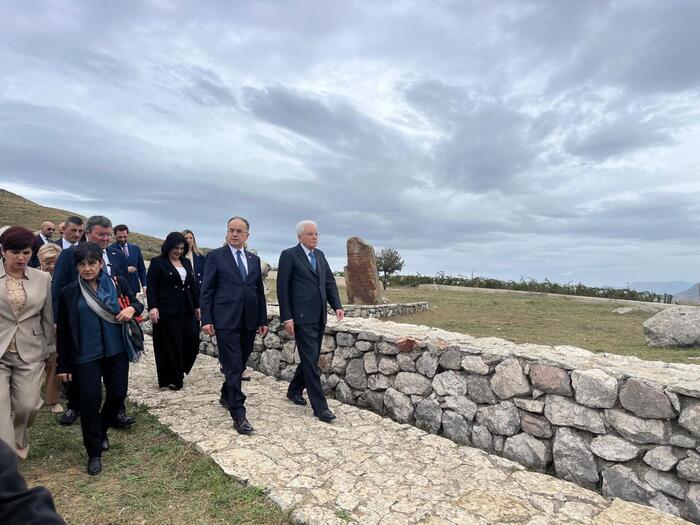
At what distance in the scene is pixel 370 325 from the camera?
5906 millimetres

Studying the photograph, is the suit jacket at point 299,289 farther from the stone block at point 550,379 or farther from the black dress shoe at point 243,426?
the stone block at point 550,379

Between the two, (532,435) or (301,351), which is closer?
(532,435)

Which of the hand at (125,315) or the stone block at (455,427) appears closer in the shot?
the hand at (125,315)

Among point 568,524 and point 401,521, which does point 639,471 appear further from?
point 401,521

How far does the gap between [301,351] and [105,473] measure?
1.94m

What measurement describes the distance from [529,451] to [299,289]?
8.31ft

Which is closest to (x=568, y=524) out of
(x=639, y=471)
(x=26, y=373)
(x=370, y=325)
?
(x=639, y=471)

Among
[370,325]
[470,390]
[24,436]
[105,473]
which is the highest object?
[370,325]

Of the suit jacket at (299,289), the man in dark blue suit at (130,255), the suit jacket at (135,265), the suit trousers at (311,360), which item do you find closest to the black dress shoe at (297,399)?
the suit trousers at (311,360)

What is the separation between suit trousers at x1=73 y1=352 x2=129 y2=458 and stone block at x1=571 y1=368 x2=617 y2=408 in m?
3.60

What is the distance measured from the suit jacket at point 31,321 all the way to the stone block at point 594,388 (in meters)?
4.07

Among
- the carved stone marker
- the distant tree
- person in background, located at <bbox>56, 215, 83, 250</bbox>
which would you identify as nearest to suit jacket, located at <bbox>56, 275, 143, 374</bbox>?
person in background, located at <bbox>56, 215, 83, 250</bbox>

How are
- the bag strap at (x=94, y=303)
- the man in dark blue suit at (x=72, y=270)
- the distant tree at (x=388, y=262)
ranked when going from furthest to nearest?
the distant tree at (x=388, y=262) < the man in dark blue suit at (x=72, y=270) < the bag strap at (x=94, y=303)

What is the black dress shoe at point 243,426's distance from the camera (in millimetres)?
4277
